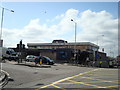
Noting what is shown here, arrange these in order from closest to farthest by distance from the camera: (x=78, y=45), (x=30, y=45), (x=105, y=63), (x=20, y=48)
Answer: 1. (x=20, y=48)
2. (x=105, y=63)
3. (x=78, y=45)
4. (x=30, y=45)

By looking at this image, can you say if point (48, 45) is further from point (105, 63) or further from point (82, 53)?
point (105, 63)

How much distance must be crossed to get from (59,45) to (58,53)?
4165cm

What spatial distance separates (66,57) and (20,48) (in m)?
28.2

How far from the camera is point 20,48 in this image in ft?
87.0

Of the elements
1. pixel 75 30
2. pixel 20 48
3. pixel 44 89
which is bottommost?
pixel 44 89

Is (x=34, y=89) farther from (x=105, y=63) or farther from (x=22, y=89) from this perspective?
(x=105, y=63)

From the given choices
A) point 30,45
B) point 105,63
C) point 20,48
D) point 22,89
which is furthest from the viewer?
point 30,45

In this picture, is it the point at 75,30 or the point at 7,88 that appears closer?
the point at 7,88

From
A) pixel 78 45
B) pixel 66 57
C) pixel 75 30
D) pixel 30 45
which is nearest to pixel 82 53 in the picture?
pixel 66 57

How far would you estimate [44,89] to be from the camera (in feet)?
29.0

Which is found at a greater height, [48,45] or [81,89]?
[48,45]

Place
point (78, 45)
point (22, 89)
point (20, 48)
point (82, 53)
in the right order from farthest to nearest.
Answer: point (78, 45) → point (82, 53) → point (20, 48) → point (22, 89)

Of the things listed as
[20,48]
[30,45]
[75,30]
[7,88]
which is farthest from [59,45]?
[7,88]

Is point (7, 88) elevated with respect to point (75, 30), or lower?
lower
